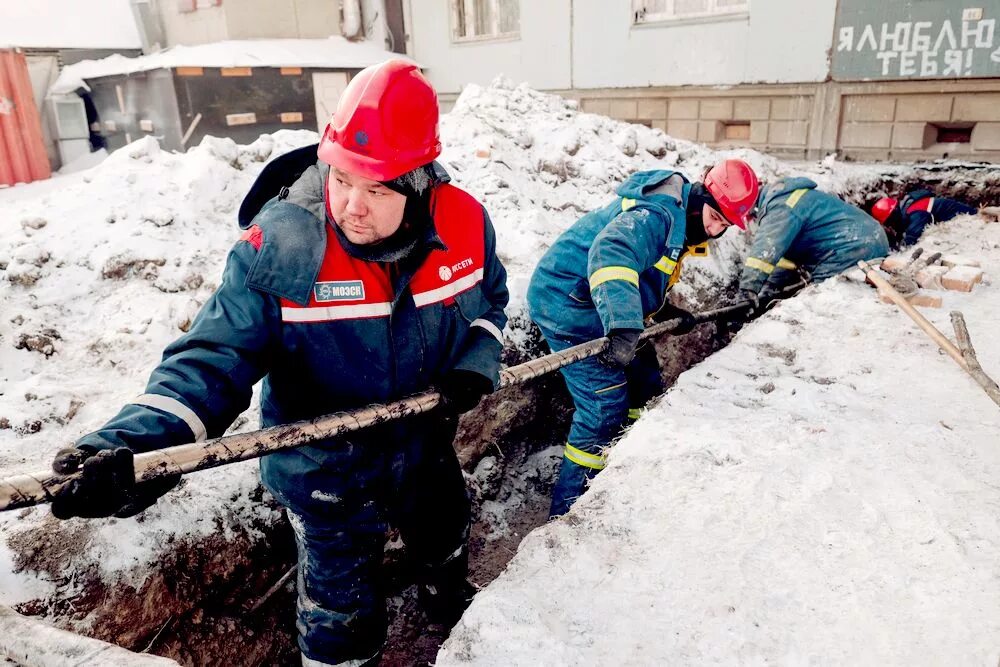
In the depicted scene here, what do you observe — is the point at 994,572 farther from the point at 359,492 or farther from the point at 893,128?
the point at 893,128

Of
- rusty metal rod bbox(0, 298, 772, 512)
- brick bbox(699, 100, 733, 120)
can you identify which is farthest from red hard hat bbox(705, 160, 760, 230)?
brick bbox(699, 100, 733, 120)

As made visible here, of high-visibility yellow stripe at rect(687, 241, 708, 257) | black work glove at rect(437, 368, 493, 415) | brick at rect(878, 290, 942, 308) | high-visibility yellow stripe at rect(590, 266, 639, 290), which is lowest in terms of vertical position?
brick at rect(878, 290, 942, 308)

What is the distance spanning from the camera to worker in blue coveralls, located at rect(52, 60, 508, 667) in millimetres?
1650

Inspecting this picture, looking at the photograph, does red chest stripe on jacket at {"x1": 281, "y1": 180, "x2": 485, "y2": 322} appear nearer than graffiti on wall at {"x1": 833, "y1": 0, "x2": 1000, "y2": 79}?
Yes

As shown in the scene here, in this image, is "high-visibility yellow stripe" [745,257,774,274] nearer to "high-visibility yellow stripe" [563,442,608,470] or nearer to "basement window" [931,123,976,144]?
"high-visibility yellow stripe" [563,442,608,470]

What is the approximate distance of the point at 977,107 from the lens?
24.2ft

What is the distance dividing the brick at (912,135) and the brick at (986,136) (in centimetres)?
46

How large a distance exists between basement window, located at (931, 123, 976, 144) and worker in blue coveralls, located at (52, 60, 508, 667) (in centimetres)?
804

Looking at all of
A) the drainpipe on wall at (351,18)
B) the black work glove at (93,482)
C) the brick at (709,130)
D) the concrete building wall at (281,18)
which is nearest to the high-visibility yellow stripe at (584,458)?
the black work glove at (93,482)

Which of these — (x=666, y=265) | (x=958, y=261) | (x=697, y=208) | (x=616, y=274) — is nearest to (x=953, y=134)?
(x=958, y=261)

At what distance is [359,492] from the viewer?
2160 mm

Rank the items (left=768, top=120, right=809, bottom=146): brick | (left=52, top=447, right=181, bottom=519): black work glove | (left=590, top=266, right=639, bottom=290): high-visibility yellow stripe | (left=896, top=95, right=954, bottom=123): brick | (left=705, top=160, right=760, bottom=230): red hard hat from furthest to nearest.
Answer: (left=768, top=120, right=809, bottom=146): brick, (left=896, top=95, right=954, bottom=123): brick, (left=705, top=160, right=760, bottom=230): red hard hat, (left=590, top=266, right=639, bottom=290): high-visibility yellow stripe, (left=52, top=447, right=181, bottom=519): black work glove

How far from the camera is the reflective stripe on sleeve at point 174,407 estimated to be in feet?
5.15

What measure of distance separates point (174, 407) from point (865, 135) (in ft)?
29.6
